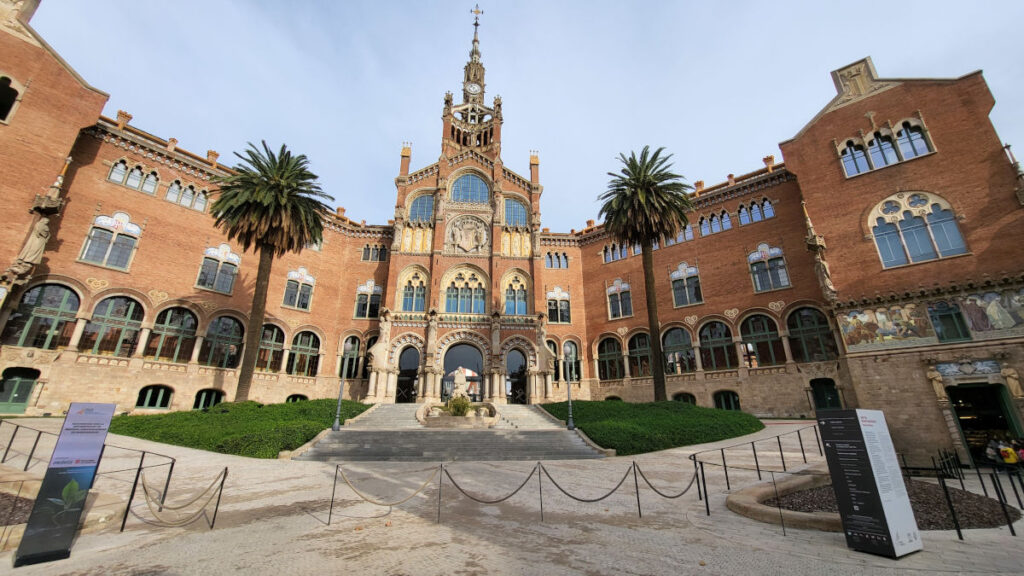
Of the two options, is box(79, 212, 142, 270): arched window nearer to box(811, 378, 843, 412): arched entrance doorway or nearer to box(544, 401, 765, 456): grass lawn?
box(544, 401, 765, 456): grass lawn

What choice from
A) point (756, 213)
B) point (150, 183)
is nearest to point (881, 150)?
point (756, 213)

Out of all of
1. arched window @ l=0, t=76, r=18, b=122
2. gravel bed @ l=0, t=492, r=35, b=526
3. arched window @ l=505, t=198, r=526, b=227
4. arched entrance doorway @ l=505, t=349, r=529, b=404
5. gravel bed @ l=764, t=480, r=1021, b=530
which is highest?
arched window @ l=505, t=198, r=526, b=227

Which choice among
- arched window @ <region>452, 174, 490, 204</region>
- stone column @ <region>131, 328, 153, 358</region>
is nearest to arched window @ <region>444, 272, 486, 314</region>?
arched window @ <region>452, 174, 490, 204</region>

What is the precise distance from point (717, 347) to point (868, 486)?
82.4ft

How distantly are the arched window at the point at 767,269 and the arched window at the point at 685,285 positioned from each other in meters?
3.70

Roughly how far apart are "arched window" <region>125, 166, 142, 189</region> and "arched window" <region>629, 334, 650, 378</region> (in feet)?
115

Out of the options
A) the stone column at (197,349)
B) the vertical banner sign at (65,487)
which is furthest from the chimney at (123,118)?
the vertical banner sign at (65,487)

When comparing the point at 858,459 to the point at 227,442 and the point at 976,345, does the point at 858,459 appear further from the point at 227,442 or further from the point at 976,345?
the point at 976,345

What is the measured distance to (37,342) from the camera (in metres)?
19.9

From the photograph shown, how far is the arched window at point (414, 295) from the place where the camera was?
31484 mm

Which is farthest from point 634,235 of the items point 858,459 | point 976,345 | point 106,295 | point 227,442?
point 106,295

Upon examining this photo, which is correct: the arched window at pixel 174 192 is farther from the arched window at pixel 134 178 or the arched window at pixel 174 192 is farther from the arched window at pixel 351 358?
the arched window at pixel 351 358

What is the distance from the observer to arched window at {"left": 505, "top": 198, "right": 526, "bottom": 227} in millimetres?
34906

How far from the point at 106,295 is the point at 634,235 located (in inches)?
1196
